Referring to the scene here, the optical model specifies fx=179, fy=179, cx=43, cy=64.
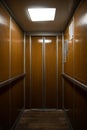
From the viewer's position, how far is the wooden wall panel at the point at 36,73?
575cm

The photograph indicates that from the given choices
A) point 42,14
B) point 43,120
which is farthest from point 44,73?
point 42,14

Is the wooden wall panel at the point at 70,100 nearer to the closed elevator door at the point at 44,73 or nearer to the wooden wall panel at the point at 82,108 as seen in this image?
the wooden wall panel at the point at 82,108

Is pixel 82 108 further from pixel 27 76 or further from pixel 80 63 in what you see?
pixel 27 76

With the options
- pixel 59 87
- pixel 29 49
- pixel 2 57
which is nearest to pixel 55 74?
pixel 59 87

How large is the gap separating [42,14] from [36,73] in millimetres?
2427

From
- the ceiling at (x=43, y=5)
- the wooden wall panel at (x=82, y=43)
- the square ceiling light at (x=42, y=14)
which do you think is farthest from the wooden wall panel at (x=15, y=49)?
the wooden wall panel at (x=82, y=43)

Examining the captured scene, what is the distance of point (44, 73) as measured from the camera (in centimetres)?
577

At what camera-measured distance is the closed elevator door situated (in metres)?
5.75

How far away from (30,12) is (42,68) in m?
2.46

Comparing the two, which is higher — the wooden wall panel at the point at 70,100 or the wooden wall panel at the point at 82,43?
the wooden wall panel at the point at 82,43

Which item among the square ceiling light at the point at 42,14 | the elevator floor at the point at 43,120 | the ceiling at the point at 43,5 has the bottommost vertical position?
the elevator floor at the point at 43,120

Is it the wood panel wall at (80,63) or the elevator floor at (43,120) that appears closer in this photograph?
the wood panel wall at (80,63)

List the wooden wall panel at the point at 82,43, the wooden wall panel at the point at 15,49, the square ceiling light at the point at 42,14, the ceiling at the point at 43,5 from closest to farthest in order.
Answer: the wooden wall panel at the point at 82,43
the ceiling at the point at 43,5
the square ceiling light at the point at 42,14
the wooden wall panel at the point at 15,49

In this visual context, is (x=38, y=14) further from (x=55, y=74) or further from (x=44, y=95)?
(x=44, y=95)
